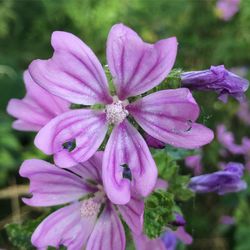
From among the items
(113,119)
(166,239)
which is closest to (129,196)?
(113,119)

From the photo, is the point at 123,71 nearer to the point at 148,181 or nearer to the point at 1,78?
the point at 148,181

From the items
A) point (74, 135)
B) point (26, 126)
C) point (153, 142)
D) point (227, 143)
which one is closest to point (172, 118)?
point (153, 142)

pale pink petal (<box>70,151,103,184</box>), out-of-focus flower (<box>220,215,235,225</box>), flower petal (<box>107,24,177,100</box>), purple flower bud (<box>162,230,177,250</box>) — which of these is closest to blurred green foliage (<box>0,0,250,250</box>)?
out-of-focus flower (<box>220,215,235,225</box>)

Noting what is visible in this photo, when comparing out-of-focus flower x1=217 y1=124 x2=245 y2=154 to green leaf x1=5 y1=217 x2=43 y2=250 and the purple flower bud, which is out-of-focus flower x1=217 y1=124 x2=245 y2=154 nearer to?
the purple flower bud

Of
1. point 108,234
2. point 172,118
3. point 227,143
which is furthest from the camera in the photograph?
point 227,143

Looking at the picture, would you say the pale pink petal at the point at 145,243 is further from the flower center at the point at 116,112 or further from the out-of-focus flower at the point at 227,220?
the out-of-focus flower at the point at 227,220

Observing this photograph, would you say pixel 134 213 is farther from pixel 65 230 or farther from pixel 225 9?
pixel 225 9
